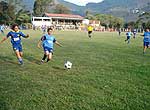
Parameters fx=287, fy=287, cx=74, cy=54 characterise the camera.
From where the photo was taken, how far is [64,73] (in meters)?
9.62

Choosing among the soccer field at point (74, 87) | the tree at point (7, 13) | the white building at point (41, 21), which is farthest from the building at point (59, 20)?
the soccer field at point (74, 87)

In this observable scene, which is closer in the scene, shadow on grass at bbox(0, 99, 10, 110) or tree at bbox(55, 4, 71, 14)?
shadow on grass at bbox(0, 99, 10, 110)

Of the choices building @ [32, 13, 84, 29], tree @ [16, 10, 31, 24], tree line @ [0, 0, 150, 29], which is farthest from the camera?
building @ [32, 13, 84, 29]

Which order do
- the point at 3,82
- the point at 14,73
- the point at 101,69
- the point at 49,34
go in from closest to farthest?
the point at 3,82, the point at 14,73, the point at 101,69, the point at 49,34

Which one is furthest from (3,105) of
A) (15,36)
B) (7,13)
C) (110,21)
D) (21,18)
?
(110,21)

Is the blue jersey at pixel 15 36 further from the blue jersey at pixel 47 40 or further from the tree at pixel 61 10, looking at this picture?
the tree at pixel 61 10

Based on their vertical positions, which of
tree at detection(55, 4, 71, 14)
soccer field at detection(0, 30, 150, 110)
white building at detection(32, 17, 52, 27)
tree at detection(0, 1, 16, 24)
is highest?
tree at detection(55, 4, 71, 14)

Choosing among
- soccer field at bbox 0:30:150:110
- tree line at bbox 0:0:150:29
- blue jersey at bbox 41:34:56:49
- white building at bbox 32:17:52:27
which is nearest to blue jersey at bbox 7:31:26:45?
blue jersey at bbox 41:34:56:49

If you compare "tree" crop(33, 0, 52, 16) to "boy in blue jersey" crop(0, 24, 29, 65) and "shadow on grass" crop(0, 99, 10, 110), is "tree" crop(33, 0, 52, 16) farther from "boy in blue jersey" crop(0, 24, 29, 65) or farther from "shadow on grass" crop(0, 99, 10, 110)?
"shadow on grass" crop(0, 99, 10, 110)

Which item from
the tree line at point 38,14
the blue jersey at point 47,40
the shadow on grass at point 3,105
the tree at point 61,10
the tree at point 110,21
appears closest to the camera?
the shadow on grass at point 3,105

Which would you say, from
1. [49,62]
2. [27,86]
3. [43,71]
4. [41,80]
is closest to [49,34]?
[49,62]

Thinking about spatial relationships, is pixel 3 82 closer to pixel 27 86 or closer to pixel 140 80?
pixel 27 86

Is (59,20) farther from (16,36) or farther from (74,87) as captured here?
(74,87)

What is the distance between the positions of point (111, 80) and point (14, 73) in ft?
10.6
